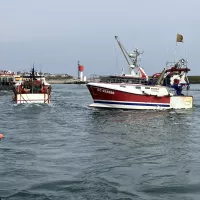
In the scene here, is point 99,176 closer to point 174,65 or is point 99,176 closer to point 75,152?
point 75,152

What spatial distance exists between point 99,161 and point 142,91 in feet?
85.8

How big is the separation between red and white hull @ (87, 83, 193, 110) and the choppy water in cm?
1048

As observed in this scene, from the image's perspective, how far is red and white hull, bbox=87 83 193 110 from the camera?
43.0 metres

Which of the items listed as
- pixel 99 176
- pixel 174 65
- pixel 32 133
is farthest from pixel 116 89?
pixel 99 176

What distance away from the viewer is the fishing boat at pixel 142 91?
43156 mm

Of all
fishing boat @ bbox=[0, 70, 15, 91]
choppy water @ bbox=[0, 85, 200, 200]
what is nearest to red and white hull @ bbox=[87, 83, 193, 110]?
choppy water @ bbox=[0, 85, 200, 200]

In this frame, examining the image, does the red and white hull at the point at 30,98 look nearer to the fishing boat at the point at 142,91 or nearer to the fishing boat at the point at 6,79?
the fishing boat at the point at 142,91

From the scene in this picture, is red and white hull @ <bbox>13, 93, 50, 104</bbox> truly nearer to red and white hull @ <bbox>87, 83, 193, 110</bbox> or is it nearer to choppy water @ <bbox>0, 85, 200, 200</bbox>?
red and white hull @ <bbox>87, 83, 193, 110</bbox>

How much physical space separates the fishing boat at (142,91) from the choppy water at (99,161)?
1055 cm

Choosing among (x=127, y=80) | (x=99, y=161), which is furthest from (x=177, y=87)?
(x=99, y=161)

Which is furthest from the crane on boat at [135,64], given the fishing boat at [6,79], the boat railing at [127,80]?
the fishing boat at [6,79]

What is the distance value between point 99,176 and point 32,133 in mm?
12059

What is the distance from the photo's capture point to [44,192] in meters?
13.1

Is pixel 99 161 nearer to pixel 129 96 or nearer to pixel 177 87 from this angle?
pixel 129 96
